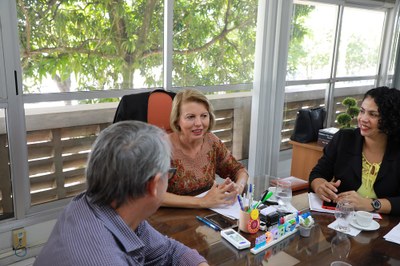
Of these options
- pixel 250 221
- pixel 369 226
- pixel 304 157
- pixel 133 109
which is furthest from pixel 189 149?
pixel 304 157

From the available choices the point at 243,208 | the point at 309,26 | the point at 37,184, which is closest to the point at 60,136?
the point at 37,184

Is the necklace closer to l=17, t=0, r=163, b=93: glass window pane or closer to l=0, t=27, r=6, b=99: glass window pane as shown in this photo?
l=17, t=0, r=163, b=93: glass window pane

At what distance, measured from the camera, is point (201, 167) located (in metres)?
1.88

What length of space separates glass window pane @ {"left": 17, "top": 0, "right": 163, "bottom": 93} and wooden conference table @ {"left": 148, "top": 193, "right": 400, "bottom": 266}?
1.29 m

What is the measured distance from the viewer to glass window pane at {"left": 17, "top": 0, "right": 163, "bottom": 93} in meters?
2.11

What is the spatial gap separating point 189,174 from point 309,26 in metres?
2.43

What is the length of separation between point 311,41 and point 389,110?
2.01 meters

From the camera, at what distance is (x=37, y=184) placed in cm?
241

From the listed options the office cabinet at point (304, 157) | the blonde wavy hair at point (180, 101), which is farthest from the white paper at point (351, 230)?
the office cabinet at point (304, 157)

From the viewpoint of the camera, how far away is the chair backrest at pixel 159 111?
2004mm

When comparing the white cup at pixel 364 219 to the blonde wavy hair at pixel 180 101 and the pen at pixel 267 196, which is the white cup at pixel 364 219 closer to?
the pen at pixel 267 196

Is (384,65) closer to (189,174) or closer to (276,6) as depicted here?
(276,6)

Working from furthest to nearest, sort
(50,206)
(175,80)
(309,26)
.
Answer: (309,26) < (175,80) < (50,206)

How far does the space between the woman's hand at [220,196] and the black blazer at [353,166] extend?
551 millimetres
